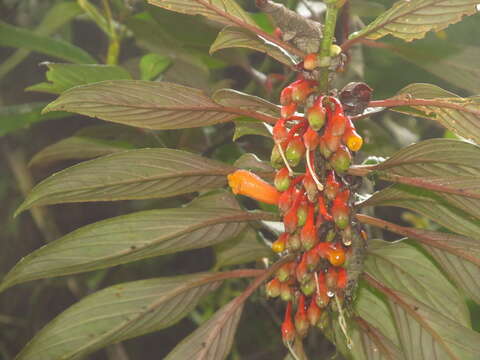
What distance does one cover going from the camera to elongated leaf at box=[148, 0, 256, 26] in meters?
0.91

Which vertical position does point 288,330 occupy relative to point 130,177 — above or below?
below

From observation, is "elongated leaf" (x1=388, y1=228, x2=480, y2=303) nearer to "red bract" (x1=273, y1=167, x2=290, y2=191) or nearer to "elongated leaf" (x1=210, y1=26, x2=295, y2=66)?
"red bract" (x1=273, y1=167, x2=290, y2=191)

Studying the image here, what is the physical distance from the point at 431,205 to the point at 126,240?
56 centimetres

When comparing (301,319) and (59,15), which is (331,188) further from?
(59,15)

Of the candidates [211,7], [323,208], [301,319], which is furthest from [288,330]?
[211,7]

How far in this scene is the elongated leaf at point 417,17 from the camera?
879mm

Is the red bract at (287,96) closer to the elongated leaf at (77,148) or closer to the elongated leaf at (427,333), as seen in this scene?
the elongated leaf at (427,333)

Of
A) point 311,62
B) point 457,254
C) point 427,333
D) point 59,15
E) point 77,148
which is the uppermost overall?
point 59,15

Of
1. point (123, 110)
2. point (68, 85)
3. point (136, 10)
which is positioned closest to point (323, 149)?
point (123, 110)

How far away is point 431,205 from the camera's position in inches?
42.6

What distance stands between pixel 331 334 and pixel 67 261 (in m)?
0.53

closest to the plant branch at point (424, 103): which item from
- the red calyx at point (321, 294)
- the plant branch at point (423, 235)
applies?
the plant branch at point (423, 235)

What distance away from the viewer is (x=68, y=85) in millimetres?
1353

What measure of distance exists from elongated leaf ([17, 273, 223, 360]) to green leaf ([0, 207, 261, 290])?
7 cm
